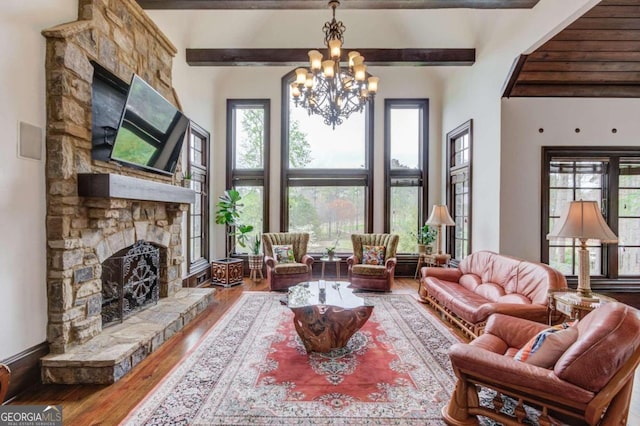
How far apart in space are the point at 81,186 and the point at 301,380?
103 inches

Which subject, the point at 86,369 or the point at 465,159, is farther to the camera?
the point at 465,159

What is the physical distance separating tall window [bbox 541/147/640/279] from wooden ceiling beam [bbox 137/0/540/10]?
226cm

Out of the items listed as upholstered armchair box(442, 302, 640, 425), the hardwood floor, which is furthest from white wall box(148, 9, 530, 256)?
the hardwood floor

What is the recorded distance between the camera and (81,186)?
2.75 metres

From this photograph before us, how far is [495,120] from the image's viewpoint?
454cm

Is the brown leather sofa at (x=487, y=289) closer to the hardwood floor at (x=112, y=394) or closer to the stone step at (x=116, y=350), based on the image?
the hardwood floor at (x=112, y=394)

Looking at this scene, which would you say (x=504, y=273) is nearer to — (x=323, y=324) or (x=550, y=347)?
(x=550, y=347)

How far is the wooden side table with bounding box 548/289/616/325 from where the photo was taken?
8.36 feet

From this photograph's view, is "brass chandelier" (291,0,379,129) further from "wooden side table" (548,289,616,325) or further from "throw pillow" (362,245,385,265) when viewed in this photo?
"wooden side table" (548,289,616,325)

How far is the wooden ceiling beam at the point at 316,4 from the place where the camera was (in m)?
3.80

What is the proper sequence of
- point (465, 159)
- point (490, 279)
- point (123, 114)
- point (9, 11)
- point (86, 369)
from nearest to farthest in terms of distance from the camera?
point (9, 11), point (86, 369), point (123, 114), point (490, 279), point (465, 159)

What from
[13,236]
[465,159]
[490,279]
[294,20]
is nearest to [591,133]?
[465,159]

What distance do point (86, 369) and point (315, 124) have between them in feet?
18.9

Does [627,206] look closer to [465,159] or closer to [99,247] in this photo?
[465,159]
